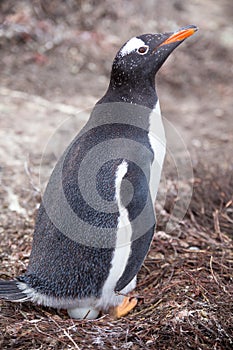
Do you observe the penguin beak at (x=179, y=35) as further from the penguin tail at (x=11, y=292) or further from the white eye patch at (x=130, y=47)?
the penguin tail at (x=11, y=292)

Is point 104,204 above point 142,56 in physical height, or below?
below

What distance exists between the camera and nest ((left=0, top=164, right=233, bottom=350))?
2.40 meters

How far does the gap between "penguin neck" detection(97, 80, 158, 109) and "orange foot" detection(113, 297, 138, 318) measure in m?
0.91

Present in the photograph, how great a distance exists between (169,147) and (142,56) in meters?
1.90

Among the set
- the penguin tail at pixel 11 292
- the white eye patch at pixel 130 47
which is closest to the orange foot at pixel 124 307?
the penguin tail at pixel 11 292

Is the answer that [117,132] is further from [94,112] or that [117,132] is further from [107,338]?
[107,338]

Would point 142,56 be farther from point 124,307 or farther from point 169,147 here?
point 169,147

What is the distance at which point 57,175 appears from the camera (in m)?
2.63

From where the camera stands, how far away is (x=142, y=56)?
266 centimetres

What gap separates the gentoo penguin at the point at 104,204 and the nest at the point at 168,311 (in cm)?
13

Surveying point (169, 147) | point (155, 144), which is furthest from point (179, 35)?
point (169, 147)

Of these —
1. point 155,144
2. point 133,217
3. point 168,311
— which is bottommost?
point 168,311

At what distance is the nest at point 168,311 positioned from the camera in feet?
7.88

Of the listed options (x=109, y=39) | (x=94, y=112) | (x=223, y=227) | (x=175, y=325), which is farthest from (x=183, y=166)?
(x=109, y=39)
